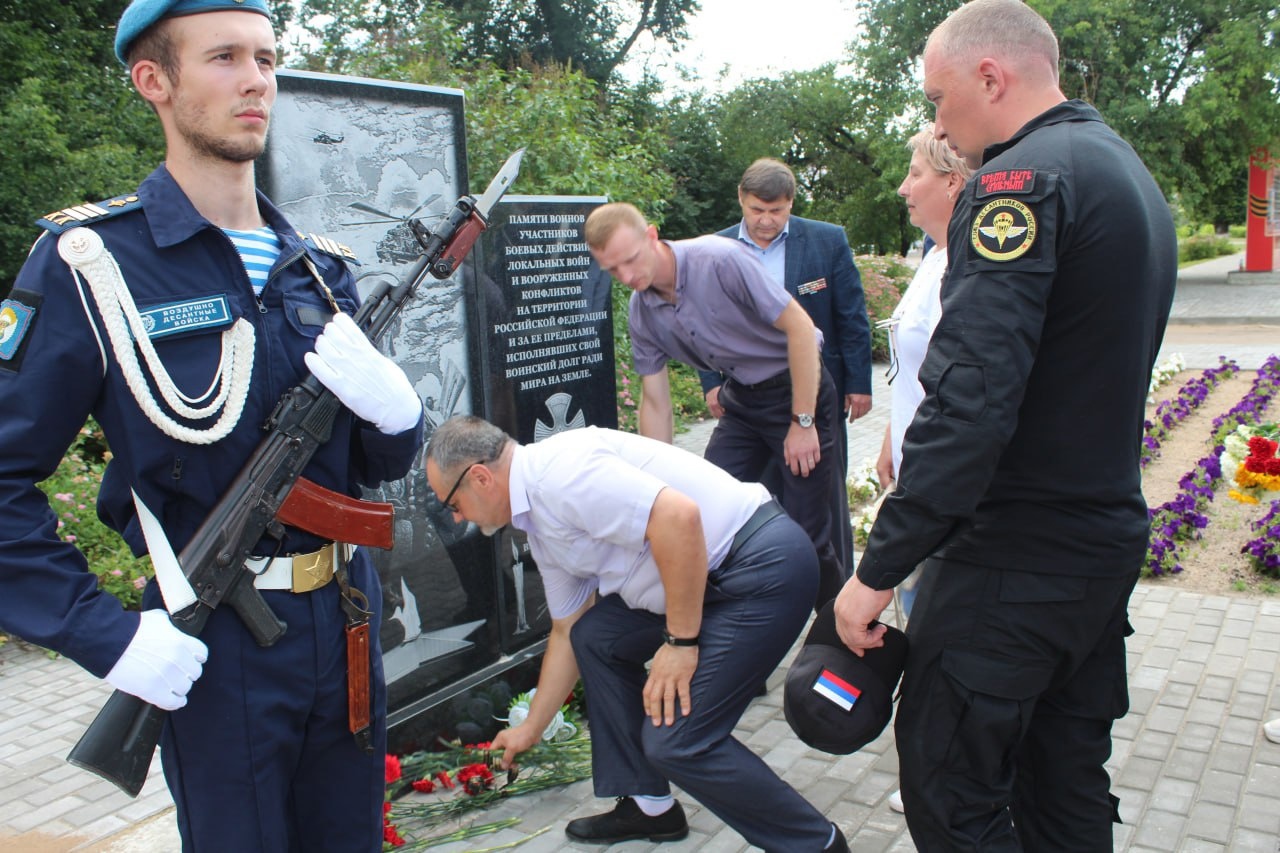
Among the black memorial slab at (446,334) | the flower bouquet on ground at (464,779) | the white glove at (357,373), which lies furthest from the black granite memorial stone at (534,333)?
the white glove at (357,373)

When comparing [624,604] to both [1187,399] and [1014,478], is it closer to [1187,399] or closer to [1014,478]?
[1014,478]

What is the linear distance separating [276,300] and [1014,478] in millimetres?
1528

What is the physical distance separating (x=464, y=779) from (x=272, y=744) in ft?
5.12

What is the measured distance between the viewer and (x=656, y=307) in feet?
13.7

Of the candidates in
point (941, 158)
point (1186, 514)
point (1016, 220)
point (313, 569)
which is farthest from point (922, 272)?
point (1186, 514)

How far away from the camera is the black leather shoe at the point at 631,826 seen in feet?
10.4

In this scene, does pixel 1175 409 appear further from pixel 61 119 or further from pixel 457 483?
pixel 61 119

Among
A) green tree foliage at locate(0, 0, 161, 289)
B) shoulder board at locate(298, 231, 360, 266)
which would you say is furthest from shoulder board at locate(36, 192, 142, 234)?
green tree foliage at locate(0, 0, 161, 289)

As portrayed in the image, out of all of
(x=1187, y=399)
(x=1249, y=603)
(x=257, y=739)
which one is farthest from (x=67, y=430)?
(x=1187, y=399)

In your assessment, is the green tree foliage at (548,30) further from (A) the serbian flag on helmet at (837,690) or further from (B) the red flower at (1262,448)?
(A) the serbian flag on helmet at (837,690)

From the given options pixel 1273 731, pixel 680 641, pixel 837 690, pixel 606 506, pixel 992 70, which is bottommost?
pixel 1273 731

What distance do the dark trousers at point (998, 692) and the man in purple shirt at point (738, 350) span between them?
6.15ft

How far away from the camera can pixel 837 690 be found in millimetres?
2279

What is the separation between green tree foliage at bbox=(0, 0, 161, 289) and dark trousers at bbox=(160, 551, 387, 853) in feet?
26.9
